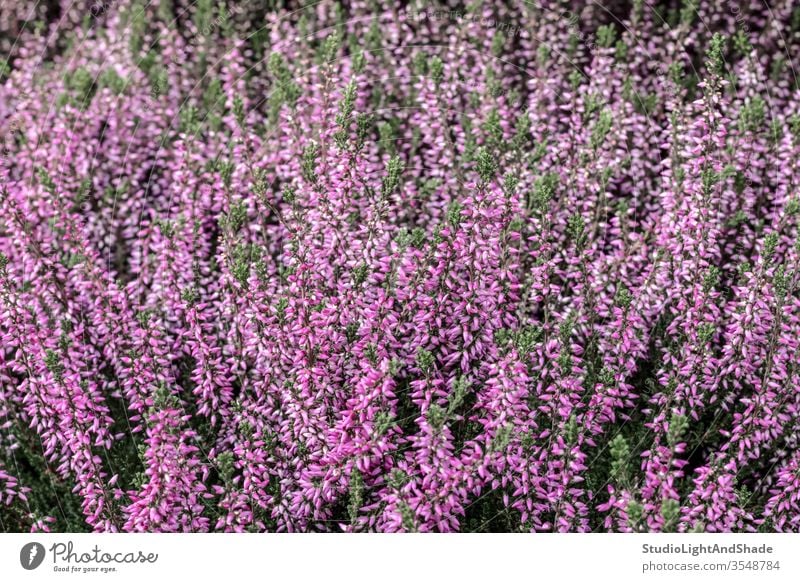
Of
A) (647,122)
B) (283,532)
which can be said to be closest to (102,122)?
(283,532)

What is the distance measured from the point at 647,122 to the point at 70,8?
266 inches

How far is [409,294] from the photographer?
18.9 feet
